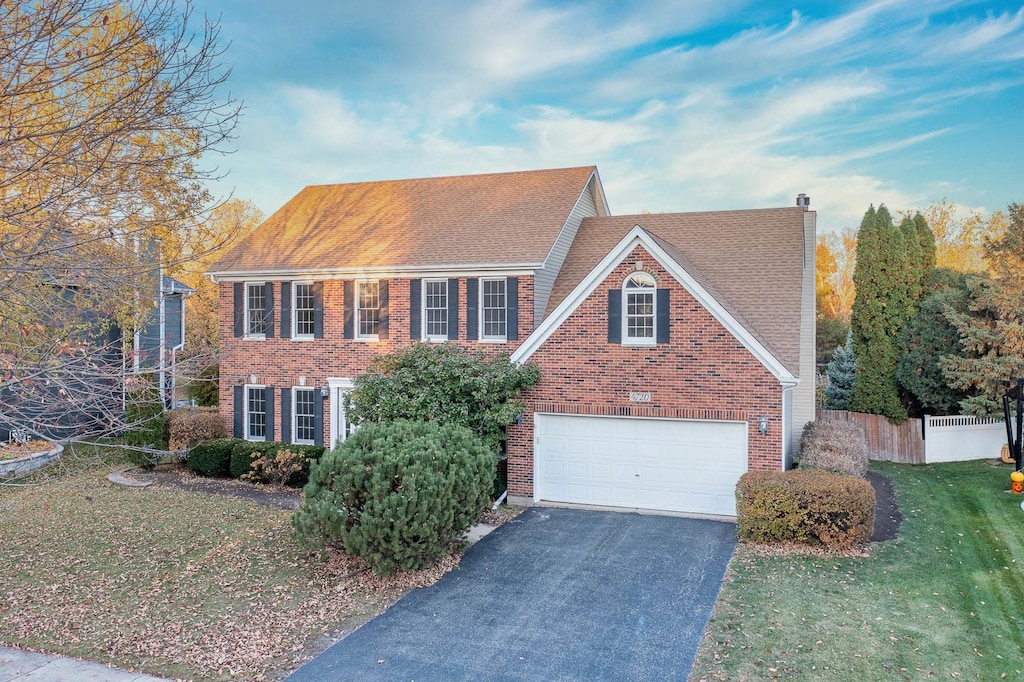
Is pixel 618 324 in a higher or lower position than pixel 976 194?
lower

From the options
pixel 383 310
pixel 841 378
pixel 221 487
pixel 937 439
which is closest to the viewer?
pixel 221 487

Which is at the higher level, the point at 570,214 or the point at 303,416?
the point at 570,214

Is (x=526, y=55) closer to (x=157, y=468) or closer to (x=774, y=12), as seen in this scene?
(x=774, y=12)

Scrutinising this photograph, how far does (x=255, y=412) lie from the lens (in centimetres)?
1961

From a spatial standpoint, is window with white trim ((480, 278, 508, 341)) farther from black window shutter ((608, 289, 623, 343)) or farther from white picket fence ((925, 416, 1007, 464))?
white picket fence ((925, 416, 1007, 464))

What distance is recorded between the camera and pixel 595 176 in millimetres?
20656

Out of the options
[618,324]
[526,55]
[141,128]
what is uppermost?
[526,55]

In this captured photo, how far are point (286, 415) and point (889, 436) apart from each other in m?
18.3

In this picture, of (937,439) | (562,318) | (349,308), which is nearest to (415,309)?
(349,308)

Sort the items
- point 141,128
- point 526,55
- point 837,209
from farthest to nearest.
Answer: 1. point 837,209
2. point 526,55
3. point 141,128

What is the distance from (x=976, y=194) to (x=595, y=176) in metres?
20.6

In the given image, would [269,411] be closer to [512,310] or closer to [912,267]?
[512,310]

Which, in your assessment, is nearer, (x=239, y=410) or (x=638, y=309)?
(x=638, y=309)

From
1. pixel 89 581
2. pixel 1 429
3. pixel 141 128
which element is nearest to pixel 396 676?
pixel 89 581
